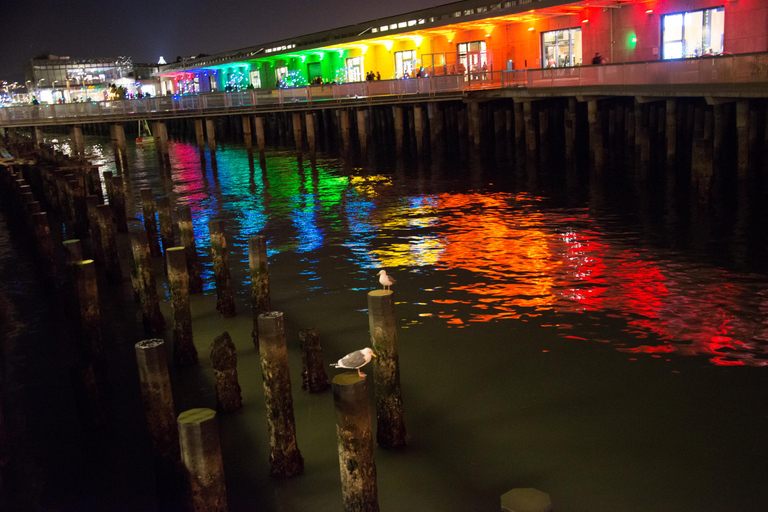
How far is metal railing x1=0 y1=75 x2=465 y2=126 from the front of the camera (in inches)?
1361

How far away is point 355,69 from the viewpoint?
172 ft

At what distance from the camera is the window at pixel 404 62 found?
46375 mm

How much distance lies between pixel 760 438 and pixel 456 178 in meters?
18.4

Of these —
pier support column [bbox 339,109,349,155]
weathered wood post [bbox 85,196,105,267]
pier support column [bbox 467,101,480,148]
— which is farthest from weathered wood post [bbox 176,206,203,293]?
pier support column [bbox 339,109,349,155]

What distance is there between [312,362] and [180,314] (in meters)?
2.31

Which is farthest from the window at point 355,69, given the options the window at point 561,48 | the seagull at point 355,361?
the seagull at point 355,361

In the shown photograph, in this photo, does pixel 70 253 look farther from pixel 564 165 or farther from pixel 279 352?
pixel 564 165

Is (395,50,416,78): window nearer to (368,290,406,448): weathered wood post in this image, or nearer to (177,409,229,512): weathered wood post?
(368,290,406,448): weathered wood post

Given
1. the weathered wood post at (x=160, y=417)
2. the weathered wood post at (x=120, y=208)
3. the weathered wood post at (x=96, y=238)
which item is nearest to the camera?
the weathered wood post at (x=160, y=417)

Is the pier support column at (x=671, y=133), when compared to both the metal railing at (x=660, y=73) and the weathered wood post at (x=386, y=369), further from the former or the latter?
the weathered wood post at (x=386, y=369)

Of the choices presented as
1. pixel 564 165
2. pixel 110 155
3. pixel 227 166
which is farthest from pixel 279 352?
pixel 110 155

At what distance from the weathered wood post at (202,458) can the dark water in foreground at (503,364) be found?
4.11 ft

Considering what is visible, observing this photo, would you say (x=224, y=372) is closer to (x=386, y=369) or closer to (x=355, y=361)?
(x=355, y=361)

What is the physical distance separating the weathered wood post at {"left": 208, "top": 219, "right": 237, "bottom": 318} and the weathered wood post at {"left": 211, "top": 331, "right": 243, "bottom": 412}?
340 cm
